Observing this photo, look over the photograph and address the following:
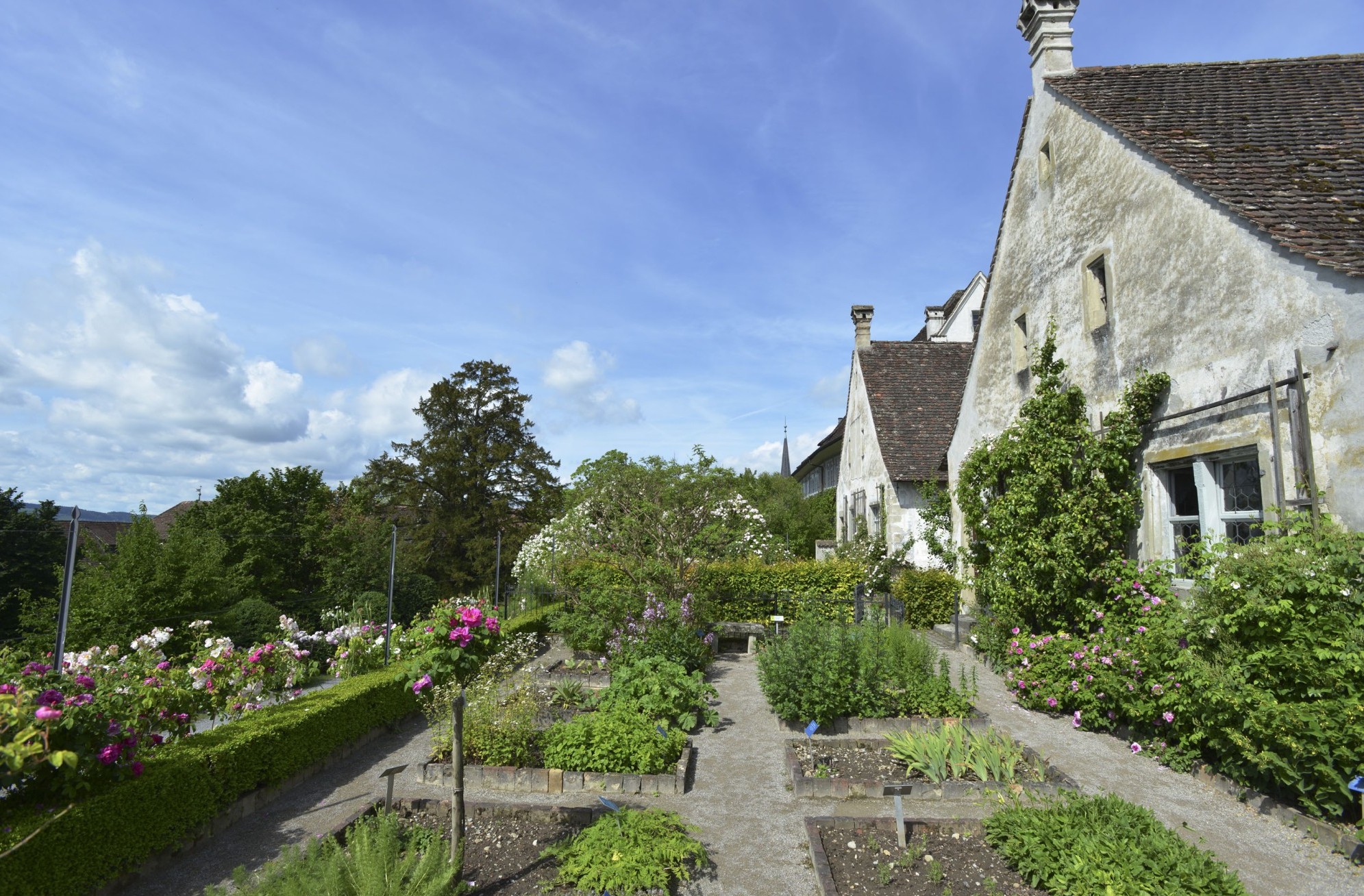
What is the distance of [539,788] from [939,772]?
11.6 feet

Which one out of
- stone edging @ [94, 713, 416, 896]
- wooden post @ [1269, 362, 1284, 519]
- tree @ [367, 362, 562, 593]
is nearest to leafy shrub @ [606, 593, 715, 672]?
stone edging @ [94, 713, 416, 896]

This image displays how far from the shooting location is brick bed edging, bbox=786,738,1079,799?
5.98 m

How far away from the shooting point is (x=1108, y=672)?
814 cm

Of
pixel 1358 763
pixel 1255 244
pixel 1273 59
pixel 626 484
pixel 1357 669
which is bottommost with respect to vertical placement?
pixel 1358 763

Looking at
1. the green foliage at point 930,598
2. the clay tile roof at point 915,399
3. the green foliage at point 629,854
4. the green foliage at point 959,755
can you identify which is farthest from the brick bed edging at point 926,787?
the clay tile roof at point 915,399

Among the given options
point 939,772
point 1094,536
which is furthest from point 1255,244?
point 939,772

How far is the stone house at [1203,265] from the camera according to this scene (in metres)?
6.54

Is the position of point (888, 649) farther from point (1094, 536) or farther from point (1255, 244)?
point (1255, 244)

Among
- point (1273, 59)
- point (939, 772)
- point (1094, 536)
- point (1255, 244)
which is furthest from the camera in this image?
point (1273, 59)

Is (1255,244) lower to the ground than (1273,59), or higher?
lower

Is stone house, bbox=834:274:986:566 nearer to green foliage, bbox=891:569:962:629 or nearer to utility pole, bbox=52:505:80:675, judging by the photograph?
green foliage, bbox=891:569:962:629

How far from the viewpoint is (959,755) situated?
20.8 feet

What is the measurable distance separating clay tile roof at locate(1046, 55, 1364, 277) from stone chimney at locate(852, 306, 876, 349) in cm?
1107

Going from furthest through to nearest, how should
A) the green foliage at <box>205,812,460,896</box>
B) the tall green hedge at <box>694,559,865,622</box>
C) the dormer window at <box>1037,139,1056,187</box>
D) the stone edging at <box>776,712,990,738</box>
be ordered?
the tall green hedge at <box>694,559,865,622</box> < the dormer window at <box>1037,139,1056,187</box> < the stone edging at <box>776,712,990,738</box> < the green foliage at <box>205,812,460,896</box>
